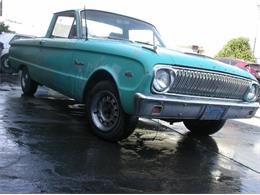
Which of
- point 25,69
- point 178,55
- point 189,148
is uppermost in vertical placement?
point 178,55

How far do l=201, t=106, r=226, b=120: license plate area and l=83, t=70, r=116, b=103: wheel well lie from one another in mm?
1247

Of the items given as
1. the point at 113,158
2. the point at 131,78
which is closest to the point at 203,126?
the point at 131,78

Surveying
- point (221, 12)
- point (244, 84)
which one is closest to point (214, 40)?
point (221, 12)

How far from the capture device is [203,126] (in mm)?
7609

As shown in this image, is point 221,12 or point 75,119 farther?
point 221,12

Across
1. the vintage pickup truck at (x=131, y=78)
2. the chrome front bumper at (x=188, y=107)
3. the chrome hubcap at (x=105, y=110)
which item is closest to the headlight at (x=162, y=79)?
the vintage pickup truck at (x=131, y=78)

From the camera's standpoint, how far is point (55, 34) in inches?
325

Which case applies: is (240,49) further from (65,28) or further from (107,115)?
(107,115)

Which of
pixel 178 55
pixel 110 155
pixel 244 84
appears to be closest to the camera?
pixel 110 155

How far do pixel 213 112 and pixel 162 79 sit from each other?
3.18ft

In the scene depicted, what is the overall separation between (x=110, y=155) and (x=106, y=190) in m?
1.25

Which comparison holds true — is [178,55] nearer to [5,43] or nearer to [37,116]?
[37,116]

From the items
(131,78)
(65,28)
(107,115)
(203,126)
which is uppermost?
(65,28)

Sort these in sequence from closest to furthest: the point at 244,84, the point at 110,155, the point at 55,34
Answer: the point at 110,155
the point at 244,84
the point at 55,34
